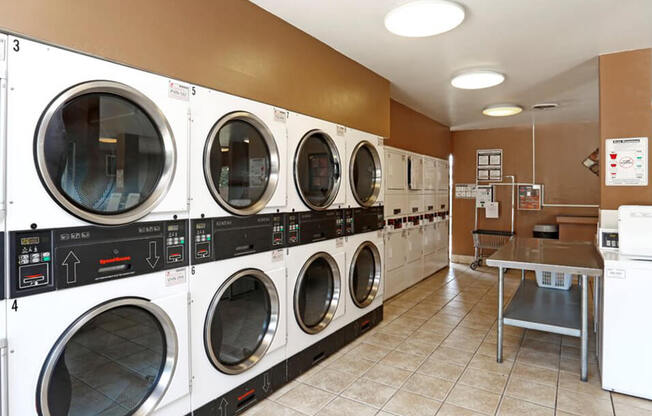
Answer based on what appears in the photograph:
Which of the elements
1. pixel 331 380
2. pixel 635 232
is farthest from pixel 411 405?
pixel 635 232

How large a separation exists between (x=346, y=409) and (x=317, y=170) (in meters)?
1.79

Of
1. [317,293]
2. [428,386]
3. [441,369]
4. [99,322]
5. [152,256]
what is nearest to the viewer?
[99,322]

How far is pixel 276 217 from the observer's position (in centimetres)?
259

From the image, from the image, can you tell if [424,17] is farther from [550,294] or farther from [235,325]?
[550,294]

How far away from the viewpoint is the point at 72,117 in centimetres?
157

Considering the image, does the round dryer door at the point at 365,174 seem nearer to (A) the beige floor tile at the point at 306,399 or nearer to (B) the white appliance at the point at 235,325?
(B) the white appliance at the point at 235,325

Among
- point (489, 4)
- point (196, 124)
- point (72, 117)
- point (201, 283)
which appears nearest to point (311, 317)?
point (201, 283)

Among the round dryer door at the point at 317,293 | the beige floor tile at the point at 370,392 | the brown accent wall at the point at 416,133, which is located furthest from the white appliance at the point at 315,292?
the brown accent wall at the point at 416,133

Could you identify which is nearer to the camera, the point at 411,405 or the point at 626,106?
the point at 411,405

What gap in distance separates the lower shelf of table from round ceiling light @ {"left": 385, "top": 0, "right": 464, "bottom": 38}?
2366 millimetres

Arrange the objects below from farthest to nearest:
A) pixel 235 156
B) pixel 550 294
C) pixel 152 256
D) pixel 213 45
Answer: pixel 550 294 < pixel 235 156 < pixel 213 45 < pixel 152 256

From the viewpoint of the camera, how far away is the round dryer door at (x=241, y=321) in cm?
219

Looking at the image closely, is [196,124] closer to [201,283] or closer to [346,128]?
[201,283]

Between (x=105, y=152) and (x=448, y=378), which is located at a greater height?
(x=105, y=152)
